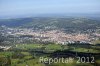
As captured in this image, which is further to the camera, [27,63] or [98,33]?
[98,33]

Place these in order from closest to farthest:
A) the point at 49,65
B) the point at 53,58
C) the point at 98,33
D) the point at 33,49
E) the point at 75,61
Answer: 1. the point at 49,65
2. the point at 75,61
3. the point at 53,58
4. the point at 33,49
5. the point at 98,33

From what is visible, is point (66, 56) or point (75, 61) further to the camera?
point (66, 56)

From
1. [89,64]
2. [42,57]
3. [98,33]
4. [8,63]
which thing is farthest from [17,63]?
[98,33]

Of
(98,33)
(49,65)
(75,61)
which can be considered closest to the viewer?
(49,65)

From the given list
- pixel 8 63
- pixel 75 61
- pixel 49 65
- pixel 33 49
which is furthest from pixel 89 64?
pixel 33 49

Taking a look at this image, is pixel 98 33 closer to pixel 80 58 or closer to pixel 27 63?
pixel 80 58

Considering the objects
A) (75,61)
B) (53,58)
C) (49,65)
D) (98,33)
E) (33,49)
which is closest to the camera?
(49,65)

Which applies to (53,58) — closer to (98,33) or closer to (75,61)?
(75,61)

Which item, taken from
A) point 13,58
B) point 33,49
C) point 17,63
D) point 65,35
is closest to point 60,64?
point 17,63
